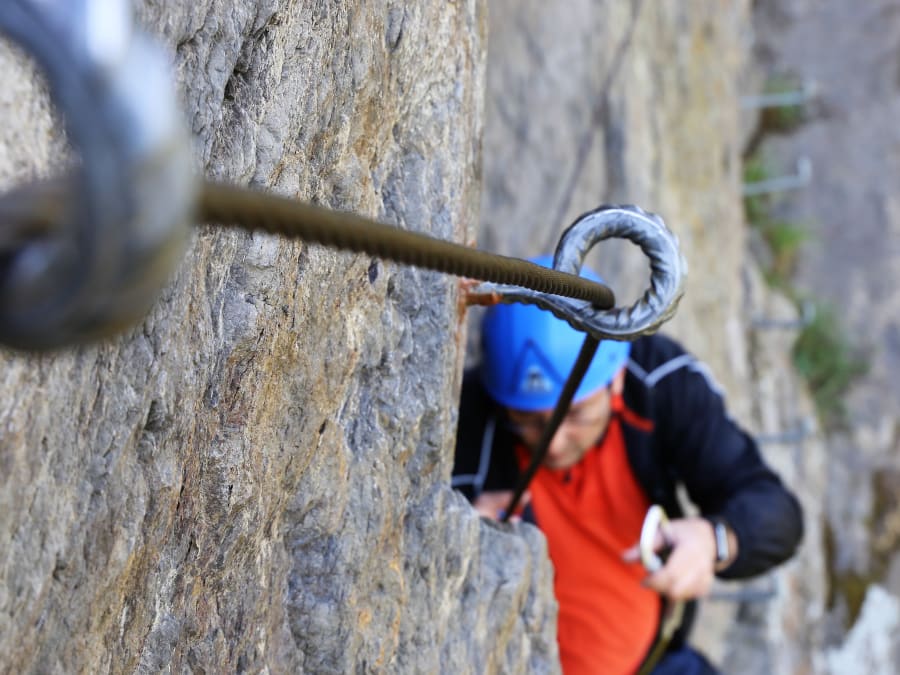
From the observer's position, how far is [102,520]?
768 millimetres

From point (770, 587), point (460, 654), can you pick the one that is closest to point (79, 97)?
point (460, 654)

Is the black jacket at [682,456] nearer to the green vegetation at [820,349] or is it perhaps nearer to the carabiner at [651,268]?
the carabiner at [651,268]

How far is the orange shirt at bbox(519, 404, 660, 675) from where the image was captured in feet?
6.74

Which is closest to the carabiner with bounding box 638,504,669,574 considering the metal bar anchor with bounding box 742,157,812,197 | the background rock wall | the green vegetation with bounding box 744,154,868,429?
the background rock wall

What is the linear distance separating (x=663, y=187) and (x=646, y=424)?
1.13m

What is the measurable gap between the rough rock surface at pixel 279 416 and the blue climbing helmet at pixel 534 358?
1.58 feet

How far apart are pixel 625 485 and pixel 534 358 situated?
0.45 meters

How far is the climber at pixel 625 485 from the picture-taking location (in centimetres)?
205

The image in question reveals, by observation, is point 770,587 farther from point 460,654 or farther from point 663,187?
point 460,654

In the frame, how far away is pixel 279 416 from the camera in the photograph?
3.27ft

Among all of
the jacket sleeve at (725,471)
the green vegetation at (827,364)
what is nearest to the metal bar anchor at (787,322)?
the green vegetation at (827,364)

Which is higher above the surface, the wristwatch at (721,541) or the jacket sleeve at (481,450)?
the jacket sleeve at (481,450)

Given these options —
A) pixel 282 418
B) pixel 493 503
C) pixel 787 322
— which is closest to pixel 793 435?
pixel 787 322

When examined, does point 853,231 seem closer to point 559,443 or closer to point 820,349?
point 820,349
